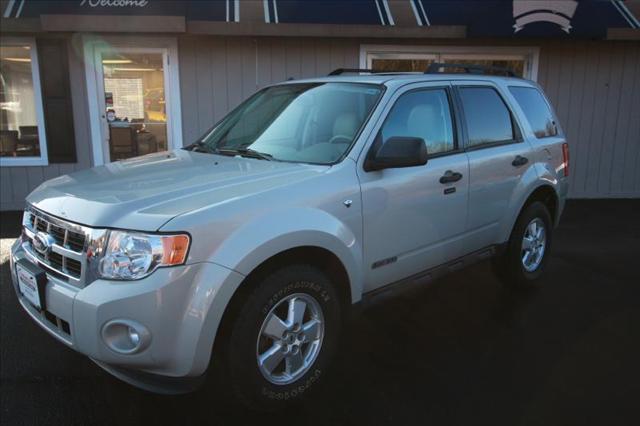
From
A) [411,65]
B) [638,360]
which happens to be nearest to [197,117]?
[411,65]

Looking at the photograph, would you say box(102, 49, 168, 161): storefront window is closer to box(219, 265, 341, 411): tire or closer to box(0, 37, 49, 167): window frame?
box(0, 37, 49, 167): window frame

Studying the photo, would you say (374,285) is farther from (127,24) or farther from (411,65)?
(411,65)

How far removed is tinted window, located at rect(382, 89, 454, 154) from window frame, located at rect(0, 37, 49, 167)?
638 centimetres

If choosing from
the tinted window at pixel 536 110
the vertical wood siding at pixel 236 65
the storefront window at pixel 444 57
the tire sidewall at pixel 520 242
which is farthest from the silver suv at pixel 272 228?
the storefront window at pixel 444 57

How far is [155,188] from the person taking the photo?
9.19 feet

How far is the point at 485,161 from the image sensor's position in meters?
4.11

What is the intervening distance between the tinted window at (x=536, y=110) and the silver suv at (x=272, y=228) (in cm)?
32

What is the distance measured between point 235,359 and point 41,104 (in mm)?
6842

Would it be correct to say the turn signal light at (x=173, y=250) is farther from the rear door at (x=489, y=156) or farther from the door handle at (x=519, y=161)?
the door handle at (x=519, y=161)

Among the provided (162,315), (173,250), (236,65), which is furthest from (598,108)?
(162,315)

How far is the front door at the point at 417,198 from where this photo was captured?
329 centimetres

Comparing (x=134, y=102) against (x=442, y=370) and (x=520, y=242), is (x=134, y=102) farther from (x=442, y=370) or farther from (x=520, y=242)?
(x=442, y=370)

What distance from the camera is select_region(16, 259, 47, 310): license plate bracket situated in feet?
8.79

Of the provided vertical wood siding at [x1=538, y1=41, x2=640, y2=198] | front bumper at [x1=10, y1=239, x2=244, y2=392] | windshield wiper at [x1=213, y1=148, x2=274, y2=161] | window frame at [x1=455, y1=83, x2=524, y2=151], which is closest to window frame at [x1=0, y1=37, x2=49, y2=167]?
windshield wiper at [x1=213, y1=148, x2=274, y2=161]
